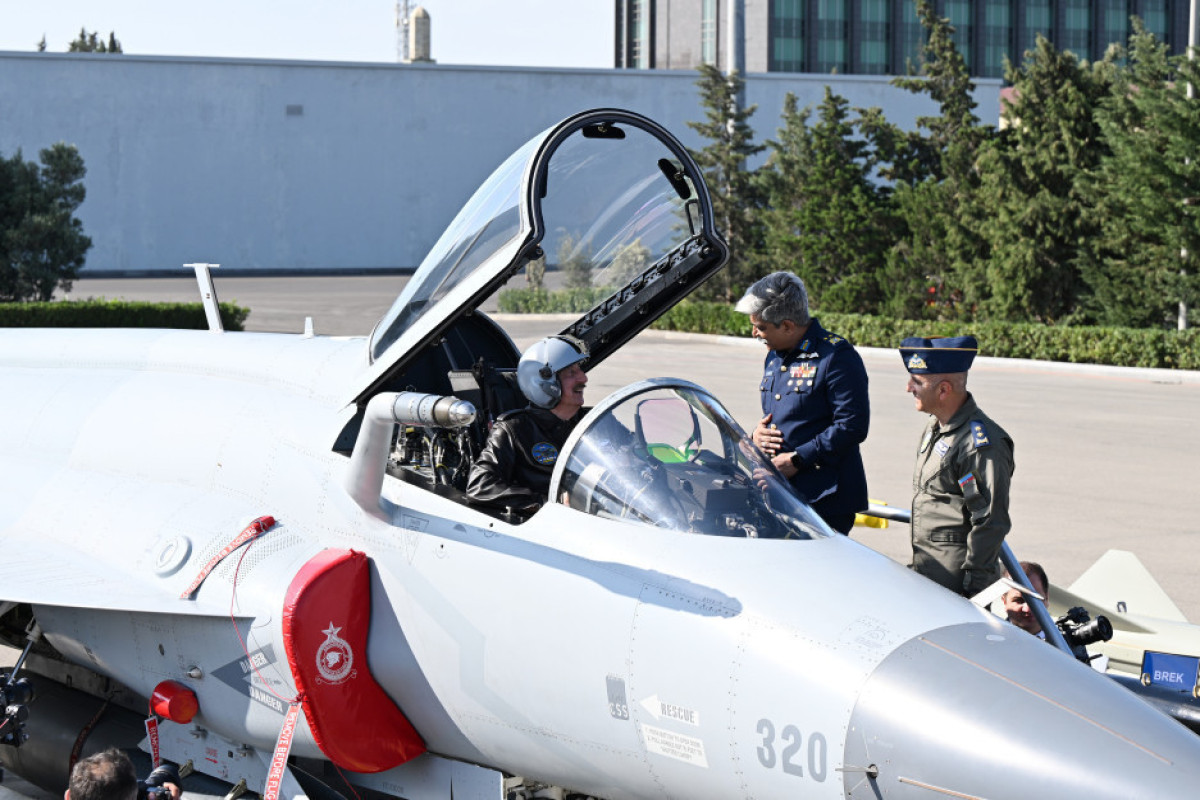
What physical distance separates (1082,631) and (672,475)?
2.31m

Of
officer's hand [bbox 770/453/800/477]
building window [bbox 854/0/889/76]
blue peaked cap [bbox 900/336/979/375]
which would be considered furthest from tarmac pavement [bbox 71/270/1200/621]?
building window [bbox 854/0/889/76]

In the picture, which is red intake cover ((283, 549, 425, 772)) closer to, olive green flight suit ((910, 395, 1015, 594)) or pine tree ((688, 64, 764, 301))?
olive green flight suit ((910, 395, 1015, 594))

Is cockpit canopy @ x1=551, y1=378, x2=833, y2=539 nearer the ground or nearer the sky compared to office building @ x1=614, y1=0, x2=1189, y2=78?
nearer the ground

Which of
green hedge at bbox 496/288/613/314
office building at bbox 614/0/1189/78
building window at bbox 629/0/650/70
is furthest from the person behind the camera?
building window at bbox 629/0/650/70

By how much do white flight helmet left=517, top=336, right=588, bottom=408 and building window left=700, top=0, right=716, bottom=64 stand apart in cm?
6859

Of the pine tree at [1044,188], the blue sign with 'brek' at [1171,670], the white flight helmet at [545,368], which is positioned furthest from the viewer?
the pine tree at [1044,188]

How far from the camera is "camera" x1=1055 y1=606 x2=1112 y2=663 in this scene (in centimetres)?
540

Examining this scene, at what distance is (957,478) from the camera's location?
18.3ft

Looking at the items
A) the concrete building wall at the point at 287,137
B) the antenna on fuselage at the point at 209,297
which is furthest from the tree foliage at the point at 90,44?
the antenna on fuselage at the point at 209,297

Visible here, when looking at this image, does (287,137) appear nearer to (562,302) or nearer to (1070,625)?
(562,302)

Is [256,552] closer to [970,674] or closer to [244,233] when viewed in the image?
[970,674]

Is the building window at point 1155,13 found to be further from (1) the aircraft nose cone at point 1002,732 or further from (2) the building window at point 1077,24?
(1) the aircraft nose cone at point 1002,732

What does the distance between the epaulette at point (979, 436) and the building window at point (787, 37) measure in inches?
2774

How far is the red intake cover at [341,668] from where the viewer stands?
15.6 ft
